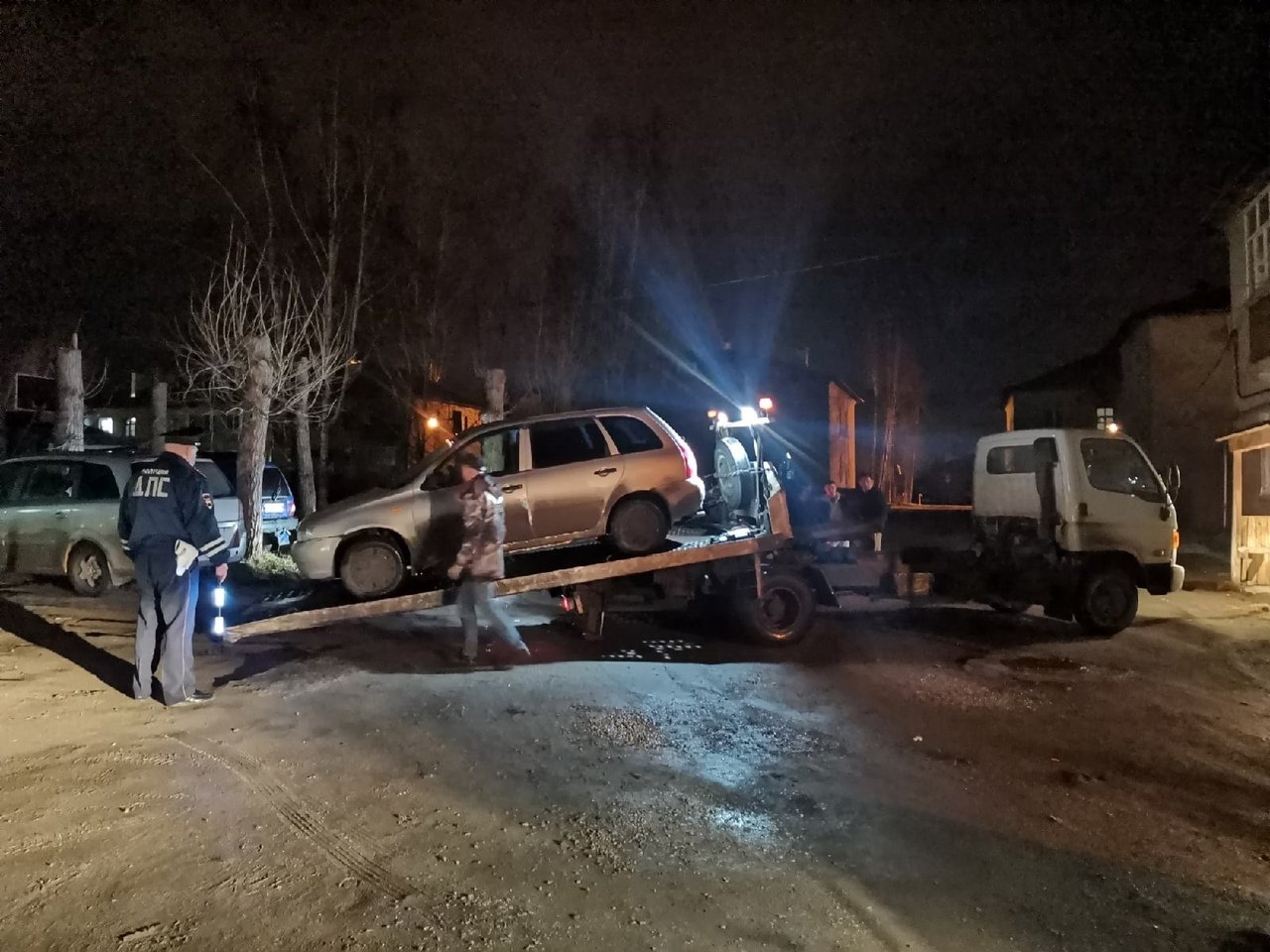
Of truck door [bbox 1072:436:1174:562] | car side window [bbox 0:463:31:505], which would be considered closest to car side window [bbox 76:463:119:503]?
car side window [bbox 0:463:31:505]

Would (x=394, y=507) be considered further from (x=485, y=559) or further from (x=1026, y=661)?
(x=1026, y=661)

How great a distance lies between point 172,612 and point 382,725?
1.65 m

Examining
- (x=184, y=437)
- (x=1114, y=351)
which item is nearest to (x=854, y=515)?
(x=184, y=437)

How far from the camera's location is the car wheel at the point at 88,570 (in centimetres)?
1158

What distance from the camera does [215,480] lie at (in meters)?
12.4

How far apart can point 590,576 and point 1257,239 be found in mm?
15136

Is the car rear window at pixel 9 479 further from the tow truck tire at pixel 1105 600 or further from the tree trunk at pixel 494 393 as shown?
the tow truck tire at pixel 1105 600

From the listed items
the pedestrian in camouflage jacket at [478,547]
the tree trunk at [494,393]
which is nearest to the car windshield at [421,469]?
the pedestrian in camouflage jacket at [478,547]

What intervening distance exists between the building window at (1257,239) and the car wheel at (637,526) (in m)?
13.5

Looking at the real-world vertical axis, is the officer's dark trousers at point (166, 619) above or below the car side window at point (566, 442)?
below

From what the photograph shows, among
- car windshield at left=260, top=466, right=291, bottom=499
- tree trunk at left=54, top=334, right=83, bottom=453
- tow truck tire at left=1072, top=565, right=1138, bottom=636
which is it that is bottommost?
tow truck tire at left=1072, top=565, right=1138, bottom=636

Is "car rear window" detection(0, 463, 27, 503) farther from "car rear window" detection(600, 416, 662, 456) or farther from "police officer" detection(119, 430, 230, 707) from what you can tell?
→ "car rear window" detection(600, 416, 662, 456)

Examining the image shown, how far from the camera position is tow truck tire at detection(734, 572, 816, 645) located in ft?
31.1

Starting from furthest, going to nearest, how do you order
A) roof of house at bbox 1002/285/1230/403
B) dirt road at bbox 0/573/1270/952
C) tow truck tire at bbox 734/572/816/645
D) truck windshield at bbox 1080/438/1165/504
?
roof of house at bbox 1002/285/1230/403 < truck windshield at bbox 1080/438/1165/504 < tow truck tire at bbox 734/572/816/645 < dirt road at bbox 0/573/1270/952
